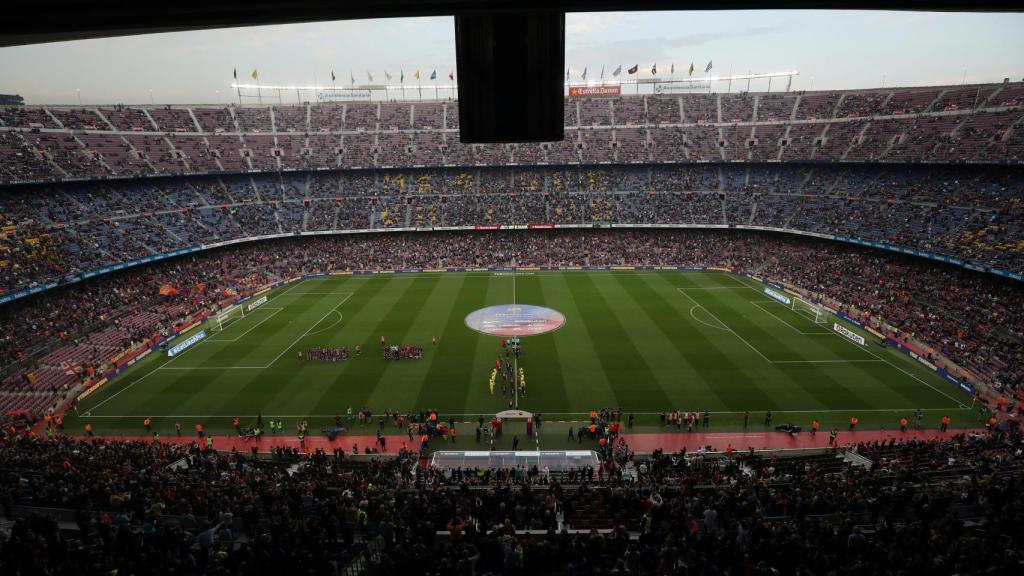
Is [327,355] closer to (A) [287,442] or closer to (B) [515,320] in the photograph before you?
(A) [287,442]

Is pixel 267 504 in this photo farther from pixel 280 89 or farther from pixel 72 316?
pixel 280 89

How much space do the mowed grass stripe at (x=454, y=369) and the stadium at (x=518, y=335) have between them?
0.91 feet

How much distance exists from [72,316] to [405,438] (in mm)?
31939

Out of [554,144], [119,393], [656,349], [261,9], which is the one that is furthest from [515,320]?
[554,144]

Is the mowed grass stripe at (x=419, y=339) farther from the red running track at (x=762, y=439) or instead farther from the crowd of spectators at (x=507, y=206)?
the crowd of spectators at (x=507, y=206)

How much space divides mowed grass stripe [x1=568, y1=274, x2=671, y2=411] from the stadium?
1.15 ft

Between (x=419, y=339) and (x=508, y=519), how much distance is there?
28.5m

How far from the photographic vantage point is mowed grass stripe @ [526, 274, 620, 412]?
29.0 metres

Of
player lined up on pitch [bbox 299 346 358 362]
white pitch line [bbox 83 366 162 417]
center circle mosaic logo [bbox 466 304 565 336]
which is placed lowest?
white pitch line [bbox 83 366 162 417]

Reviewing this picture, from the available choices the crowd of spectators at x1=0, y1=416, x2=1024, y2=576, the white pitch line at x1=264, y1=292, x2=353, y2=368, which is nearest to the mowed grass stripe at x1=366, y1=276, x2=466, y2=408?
the white pitch line at x1=264, y1=292, x2=353, y2=368

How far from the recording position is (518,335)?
38.6 metres

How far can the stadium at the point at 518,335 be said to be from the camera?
11.2 metres

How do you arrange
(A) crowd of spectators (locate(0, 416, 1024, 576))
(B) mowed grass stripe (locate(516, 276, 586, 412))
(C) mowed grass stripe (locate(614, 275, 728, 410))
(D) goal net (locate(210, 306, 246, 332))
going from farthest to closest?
(D) goal net (locate(210, 306, 246, 332))
(C) mowed grass stripe (locate(614, 275, 728, 410))
(B) mowed grass stripe (locate(516, 276, 586, 412))
(A) crowd of spectators (locate(0, 416, 1024, 576))

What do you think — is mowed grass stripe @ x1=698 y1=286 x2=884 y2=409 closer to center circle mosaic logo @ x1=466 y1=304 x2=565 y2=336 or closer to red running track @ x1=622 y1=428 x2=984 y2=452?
red running track @ x1=622 y1=428 x2=984 y2=452
